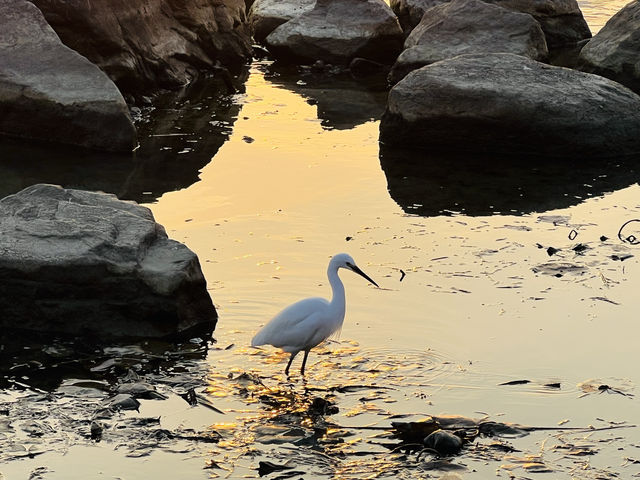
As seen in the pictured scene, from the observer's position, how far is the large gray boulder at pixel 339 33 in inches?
731

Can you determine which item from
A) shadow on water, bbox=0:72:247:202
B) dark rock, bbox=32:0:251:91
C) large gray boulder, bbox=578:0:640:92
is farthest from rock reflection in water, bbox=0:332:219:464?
large gray boulder, bbox=578:0:640:92

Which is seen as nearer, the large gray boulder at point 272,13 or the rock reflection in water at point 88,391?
the rock reflection in water at point 88,391

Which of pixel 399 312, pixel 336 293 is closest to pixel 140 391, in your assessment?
pixel 336 293

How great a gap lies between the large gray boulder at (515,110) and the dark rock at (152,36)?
159 inches

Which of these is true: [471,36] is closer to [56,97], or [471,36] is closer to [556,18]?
[556,18]

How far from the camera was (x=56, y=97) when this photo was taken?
12.9 meters

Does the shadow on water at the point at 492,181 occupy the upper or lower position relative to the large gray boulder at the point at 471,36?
lower

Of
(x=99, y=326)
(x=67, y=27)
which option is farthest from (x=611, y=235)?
(x=67, y=27)

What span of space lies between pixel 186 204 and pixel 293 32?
7.94 metres

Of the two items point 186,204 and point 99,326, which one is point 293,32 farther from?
point 99,326

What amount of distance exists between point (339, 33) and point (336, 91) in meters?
1.78

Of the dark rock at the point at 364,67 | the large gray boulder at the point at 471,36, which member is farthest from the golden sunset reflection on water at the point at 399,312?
the dark rock at the point at 364,67

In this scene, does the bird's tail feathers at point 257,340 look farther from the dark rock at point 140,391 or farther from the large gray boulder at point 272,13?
the large gray boulder at point 272,13

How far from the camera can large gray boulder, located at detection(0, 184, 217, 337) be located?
26.6 ft
